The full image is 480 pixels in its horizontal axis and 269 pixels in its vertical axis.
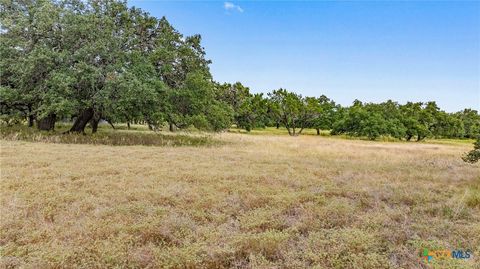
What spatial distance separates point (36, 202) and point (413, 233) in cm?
631

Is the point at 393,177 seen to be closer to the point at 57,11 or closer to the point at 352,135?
the point at 57,11

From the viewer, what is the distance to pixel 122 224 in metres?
4.23

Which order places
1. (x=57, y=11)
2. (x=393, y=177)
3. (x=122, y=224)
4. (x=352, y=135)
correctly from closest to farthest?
(x=122, y=224) → (x=393, y=177) → (x=57, y=11) → (x=352, y=135)

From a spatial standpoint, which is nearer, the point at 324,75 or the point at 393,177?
the point at 393,177

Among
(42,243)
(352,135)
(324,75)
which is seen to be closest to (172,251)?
(42,243)

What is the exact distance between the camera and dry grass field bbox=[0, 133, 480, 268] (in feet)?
11.3
